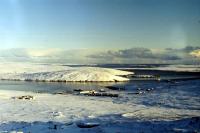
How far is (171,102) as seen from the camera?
27.0 m

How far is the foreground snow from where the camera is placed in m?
17.0

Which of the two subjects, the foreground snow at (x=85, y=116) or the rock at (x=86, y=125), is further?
the rock at (x=86, y=125)

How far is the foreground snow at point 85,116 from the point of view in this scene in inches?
670

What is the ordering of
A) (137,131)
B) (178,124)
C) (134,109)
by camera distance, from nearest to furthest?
1. (137,131)
2. (178,124)
3. (134,109)

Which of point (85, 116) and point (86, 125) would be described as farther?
point (85, 116)

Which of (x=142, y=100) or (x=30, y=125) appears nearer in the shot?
(x=30, y=125)

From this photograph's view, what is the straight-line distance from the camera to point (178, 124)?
17.2m

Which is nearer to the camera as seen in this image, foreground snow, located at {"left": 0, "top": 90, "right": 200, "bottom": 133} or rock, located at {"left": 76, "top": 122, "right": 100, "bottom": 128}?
foreground snow, located at {"left": 0, "top": 90, "right": 200, "bottom": 133}

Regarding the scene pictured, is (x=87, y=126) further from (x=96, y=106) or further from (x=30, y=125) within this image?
(x=96, y=106)

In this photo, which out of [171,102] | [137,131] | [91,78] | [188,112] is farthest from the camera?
[91,78]

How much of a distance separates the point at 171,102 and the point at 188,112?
5110mm

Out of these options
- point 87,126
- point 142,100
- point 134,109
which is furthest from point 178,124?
point 142,100

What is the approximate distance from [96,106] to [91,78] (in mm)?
Answer: 33387

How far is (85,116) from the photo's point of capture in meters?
20.7
